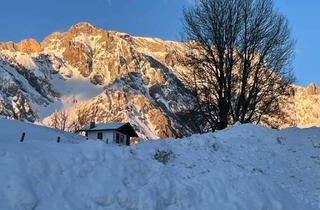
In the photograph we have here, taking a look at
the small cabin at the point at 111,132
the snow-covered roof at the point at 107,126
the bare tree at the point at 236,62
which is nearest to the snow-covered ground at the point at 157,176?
the bare tree at the point at 236,62

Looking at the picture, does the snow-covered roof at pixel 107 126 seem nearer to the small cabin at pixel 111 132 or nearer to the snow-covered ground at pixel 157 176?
the small cabin at pixel 111 132

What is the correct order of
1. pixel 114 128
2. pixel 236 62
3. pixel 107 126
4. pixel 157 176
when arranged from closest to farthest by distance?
pixel 157 176 → pixel 236 62 → pixel 114 128 → pixel 107 126

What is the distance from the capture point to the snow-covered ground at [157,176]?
40.6 ft

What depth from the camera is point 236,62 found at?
112ft

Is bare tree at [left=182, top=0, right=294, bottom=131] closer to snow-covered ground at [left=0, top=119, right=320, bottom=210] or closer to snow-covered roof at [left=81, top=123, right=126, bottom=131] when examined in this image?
snow-covered ground at [left=0, top=119, right=320, bottom=210]

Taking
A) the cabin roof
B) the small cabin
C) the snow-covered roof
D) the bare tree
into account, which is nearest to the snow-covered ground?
the bare tree

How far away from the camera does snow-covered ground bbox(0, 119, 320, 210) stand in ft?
40.6

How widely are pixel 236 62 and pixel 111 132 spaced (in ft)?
195

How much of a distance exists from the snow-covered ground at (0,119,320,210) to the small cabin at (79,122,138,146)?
240ft

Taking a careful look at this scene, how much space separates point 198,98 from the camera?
3441 centimetres

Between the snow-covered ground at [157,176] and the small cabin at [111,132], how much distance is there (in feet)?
240

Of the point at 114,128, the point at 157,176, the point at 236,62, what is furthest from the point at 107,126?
the point at 157,176

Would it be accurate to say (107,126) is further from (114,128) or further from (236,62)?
(236,62)

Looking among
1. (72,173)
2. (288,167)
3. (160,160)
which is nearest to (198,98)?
(288,167)
